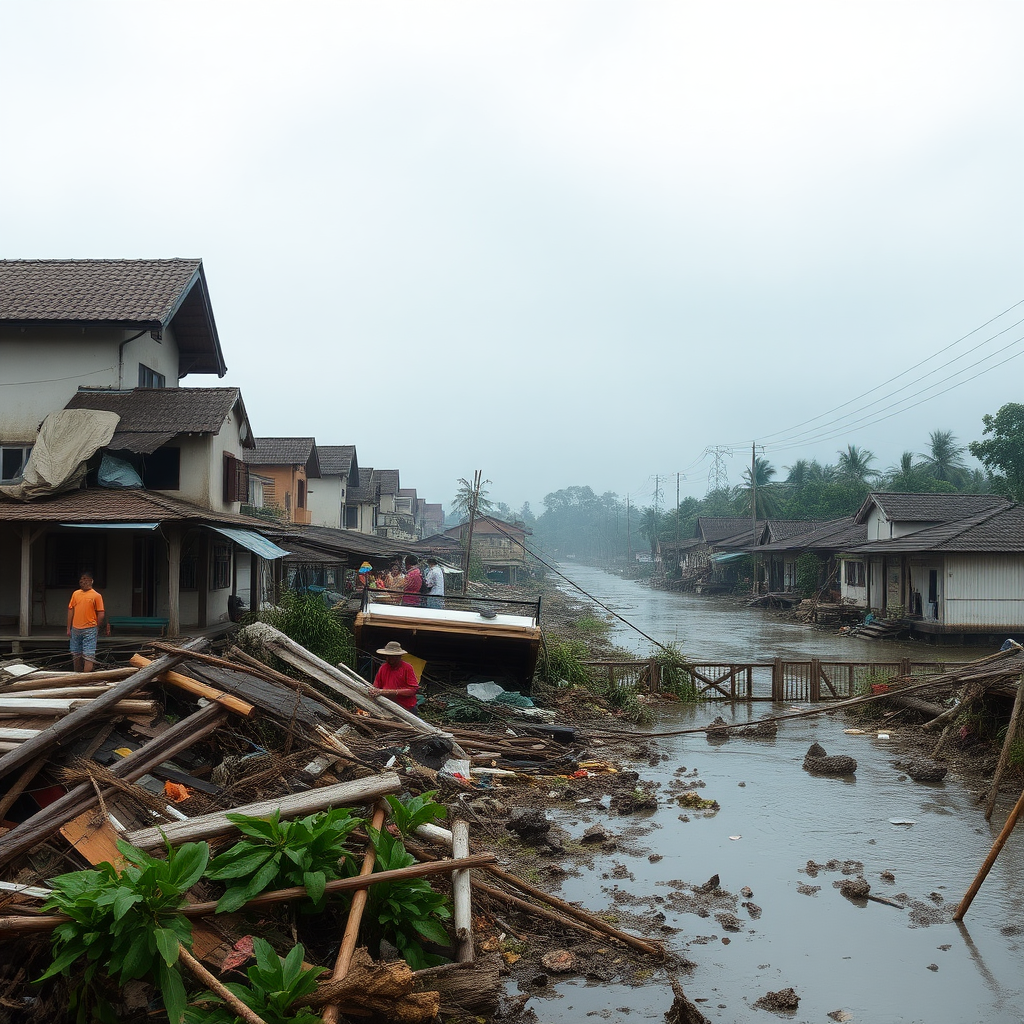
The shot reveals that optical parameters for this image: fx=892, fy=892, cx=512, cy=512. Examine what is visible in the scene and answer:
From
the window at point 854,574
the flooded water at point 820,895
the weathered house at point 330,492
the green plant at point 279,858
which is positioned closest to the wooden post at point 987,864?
the flooded water at point 820,895

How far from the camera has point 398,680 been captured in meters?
11.4

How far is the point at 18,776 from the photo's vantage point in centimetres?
666

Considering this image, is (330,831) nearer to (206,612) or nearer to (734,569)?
(206,612)

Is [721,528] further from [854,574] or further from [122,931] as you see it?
[122,931]

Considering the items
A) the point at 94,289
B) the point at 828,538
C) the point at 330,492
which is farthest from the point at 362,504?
the point at 94,289

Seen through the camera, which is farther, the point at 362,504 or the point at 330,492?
the point at 362,504

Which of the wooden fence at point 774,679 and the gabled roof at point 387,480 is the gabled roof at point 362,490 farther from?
the wooden fence at point 774,679

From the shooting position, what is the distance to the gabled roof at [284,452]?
36.9 metres

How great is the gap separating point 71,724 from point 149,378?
53.9 feet

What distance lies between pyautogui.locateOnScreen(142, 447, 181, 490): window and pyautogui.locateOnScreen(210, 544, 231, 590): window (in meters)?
2.17

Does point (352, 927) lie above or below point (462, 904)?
above

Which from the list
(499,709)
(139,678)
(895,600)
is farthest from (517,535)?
(139,678)

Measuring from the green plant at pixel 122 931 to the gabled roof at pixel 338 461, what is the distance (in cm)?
3971

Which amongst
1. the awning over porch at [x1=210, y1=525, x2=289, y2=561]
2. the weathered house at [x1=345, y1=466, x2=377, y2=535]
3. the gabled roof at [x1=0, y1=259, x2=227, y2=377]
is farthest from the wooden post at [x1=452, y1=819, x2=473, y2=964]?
the weathered house at [x1=345, y1=466, x2=377, y2=535]
